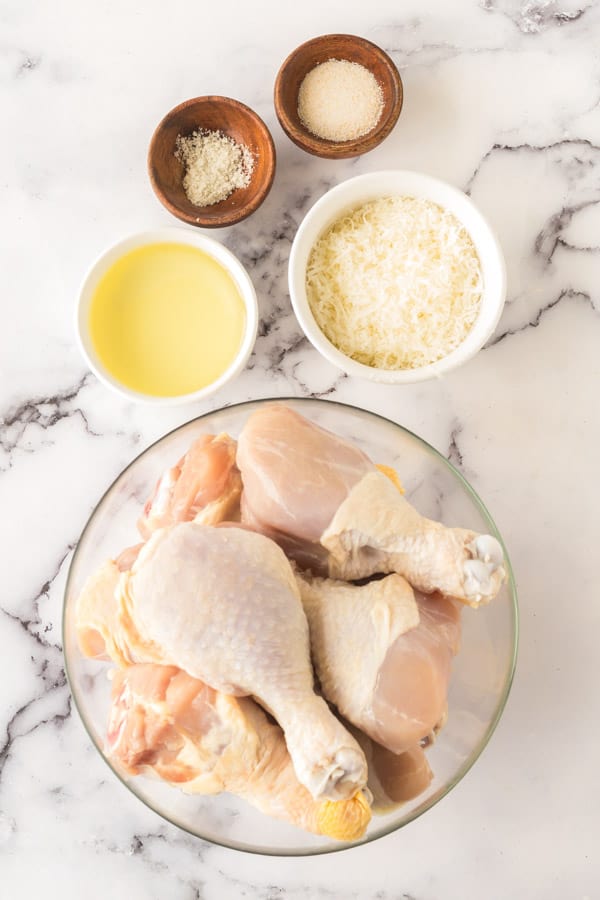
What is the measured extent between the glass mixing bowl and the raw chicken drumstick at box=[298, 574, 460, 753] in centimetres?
17

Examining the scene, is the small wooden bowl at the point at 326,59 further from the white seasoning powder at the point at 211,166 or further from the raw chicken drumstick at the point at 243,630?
the raw chicken drumstick at the point at 243,630

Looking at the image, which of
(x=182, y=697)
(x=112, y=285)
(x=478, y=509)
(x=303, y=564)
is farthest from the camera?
(x=112, y=285)

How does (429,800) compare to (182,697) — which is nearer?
(182,697)

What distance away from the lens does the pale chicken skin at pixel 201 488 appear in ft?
3.67

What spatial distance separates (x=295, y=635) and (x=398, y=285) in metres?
0.58

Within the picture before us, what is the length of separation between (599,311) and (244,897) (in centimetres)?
111

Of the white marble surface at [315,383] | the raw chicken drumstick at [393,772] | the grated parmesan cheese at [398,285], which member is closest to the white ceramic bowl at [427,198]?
the grated parmesan cheese at [398,285]

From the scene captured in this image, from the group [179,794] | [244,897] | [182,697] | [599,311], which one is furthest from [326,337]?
[244,897]

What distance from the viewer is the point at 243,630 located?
37.4 inches

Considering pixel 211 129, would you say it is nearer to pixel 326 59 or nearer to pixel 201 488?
pixel 326 59

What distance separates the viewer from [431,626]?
1.03 metres

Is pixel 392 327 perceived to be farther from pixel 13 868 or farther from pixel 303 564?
pixel 13 868

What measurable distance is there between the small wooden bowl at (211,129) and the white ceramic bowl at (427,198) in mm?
103

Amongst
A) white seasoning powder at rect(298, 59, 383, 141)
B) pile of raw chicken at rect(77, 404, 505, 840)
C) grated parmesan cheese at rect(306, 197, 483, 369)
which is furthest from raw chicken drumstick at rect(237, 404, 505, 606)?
white seasoning powder at rect(298, 59, 383, 141)
